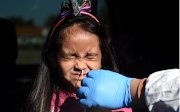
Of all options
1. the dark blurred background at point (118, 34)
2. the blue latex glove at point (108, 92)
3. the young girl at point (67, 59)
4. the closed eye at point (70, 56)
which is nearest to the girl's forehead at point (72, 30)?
the young girl at point (67, 59)

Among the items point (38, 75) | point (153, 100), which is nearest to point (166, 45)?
point (38, 75)

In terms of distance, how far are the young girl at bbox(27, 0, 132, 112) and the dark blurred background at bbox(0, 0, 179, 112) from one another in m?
0.82

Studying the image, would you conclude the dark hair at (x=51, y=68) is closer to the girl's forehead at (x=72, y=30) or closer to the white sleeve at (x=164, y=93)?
the girl's forehead at (x=72, y=30)

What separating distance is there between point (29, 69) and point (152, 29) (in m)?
2.22

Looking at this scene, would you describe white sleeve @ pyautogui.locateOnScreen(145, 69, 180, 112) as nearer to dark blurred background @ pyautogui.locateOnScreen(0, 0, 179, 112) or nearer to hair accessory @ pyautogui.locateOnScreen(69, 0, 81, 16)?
hair accessory @ pyautogui.locateOnScreen(69, 0, 81, 16)

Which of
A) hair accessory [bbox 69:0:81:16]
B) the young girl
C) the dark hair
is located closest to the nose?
the young girl

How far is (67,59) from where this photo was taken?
1.21 m

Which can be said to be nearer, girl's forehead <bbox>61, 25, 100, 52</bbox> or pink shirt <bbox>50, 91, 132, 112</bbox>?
girl's forehead <bbox>61, 25, 100, 52</bbox>

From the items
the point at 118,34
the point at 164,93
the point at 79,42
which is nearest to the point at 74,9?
the point at 79,42

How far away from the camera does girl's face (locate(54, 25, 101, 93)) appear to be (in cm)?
119

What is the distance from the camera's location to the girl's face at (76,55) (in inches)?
46.8

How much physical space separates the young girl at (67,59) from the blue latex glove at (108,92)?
0.27 metres

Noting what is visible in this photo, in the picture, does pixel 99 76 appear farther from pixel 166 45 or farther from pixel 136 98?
pixel 166 45

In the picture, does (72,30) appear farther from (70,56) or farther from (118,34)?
(118,34)
